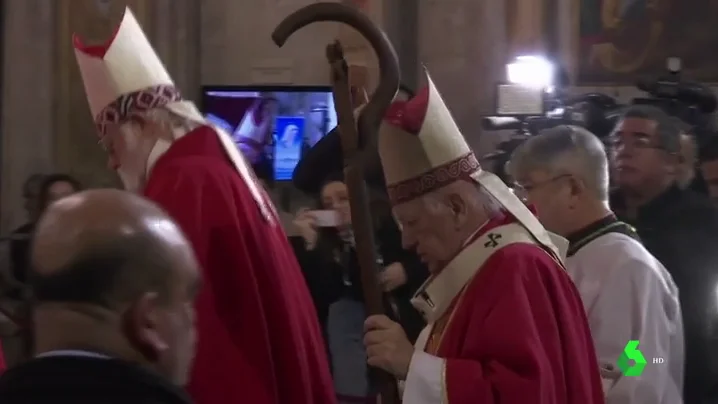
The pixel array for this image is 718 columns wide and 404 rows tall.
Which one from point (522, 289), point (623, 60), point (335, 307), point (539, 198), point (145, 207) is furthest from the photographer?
point (623, 60)

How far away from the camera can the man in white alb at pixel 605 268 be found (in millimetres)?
2922

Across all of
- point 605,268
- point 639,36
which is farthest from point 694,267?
point 639,36

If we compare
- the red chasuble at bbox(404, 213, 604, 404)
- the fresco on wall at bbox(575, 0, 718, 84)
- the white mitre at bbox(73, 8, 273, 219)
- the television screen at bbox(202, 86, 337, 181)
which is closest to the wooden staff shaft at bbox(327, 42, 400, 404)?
the red chasuble at bbox(404, 213, 604, 404)

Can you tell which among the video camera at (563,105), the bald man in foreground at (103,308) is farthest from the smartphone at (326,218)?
the bald man in foreground at (103,308)

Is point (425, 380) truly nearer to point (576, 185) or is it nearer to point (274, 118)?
point (576, 185)

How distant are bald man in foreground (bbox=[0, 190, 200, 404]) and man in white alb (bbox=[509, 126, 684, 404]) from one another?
1.77 meters

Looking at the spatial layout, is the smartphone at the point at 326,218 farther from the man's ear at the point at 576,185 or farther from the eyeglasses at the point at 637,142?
the man's ear at the point at 576,185

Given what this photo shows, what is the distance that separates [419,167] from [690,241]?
4.20 ft

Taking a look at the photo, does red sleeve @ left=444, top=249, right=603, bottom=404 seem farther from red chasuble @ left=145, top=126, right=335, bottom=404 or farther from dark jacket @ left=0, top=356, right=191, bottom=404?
dark jacket @ left=0, top=356, right=191, bottom=404

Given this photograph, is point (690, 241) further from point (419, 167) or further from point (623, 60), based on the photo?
point (623, 60)

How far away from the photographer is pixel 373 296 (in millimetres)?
2365

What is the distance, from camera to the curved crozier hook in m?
2.31

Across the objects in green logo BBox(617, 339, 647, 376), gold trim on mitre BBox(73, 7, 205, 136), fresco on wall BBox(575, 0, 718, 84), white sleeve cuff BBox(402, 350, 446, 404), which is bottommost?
green logo BBox(617, 339, 647, 376)

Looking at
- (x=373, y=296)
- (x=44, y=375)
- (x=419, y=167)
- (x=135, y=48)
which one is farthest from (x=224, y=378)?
(x=44, y=375)
